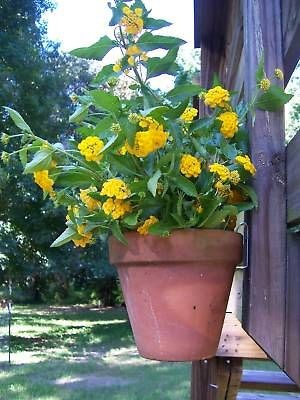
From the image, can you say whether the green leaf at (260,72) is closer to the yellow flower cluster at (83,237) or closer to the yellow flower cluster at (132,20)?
the yellow flower cluster at (132,20)

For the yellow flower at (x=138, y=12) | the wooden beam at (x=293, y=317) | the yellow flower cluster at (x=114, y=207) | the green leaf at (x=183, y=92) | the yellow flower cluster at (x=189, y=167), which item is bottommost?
the wooden beam at (x=293, y=317)

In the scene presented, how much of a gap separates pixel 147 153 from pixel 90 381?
525 cm

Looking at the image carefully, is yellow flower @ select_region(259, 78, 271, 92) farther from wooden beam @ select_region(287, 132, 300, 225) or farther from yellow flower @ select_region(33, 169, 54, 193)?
yellow flower @ select_region(33, 169, 54, 193)

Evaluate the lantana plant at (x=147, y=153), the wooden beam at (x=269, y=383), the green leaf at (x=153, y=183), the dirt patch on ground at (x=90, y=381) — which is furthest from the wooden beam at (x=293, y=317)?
the dirt patch on ground at (x=90, y=381)

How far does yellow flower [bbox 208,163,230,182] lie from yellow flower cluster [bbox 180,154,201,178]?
0.02m

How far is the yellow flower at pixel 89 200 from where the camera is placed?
0.90m

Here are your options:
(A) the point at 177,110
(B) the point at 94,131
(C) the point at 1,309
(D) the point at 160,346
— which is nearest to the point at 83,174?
(B) the point at 94,131

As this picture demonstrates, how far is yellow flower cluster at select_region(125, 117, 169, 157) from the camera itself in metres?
0.82

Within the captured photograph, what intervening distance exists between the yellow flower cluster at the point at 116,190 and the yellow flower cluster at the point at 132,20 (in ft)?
0.76

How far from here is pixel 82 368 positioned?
6457mm

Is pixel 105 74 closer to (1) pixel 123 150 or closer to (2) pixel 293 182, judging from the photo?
(1) pixel 123 150

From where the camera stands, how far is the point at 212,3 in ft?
5.43

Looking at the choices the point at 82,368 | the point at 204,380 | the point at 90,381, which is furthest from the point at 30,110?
the point at 204,380

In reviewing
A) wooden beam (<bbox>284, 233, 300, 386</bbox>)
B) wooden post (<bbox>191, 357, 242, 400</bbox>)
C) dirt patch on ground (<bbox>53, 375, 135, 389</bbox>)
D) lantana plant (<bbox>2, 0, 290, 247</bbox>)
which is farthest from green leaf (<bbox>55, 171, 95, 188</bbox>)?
dirt patch on ground (<bbox>53, 375, 135, 389</bbox>)
